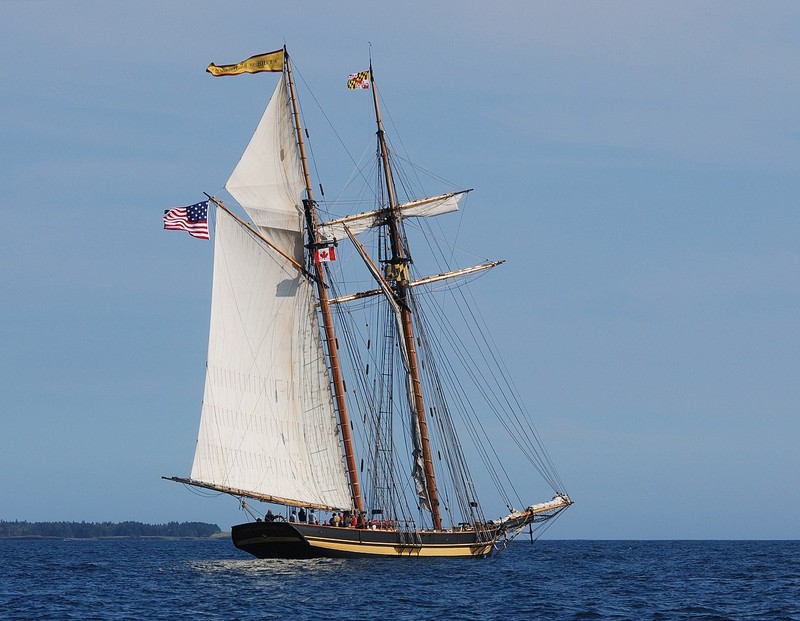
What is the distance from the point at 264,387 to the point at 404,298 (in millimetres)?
17269

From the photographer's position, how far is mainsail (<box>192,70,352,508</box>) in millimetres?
82500

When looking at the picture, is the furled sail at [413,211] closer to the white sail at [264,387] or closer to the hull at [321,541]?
the white sail at [264,387]

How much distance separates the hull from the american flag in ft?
62.7

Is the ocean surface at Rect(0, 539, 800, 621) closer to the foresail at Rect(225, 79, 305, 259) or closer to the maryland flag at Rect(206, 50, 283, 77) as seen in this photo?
the foresail at Rect(225, 79, 305, 259)

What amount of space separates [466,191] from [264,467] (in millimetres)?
27205

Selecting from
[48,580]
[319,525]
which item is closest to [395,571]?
[319,525]

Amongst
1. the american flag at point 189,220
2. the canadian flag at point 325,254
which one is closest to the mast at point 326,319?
the canadian flag at point 325,254

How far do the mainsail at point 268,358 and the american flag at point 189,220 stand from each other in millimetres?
1213

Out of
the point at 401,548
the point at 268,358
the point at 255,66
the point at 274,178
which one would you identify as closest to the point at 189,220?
the point at 274,178

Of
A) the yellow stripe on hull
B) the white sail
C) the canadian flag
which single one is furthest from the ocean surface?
the canadian flag

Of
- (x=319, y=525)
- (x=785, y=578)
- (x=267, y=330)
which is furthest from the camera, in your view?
(x=785, y=578)

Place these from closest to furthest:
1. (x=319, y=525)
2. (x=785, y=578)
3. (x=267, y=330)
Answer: (x=319, y=525), (x=267, y=330), (x=785, y=578)

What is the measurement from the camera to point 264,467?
8431 centimetres

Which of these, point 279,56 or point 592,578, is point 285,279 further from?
point 592,578
